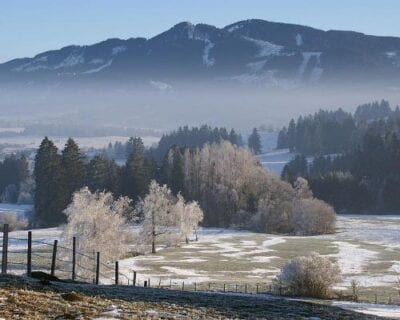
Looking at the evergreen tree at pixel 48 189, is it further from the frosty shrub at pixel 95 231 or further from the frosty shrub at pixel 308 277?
the frosty shrub at pixel 308 277

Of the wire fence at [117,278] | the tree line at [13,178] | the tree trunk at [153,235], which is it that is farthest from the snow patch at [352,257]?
the tree line at [13,178]

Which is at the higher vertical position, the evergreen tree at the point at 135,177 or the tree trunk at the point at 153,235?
the evergreen tree at the point at 135,177

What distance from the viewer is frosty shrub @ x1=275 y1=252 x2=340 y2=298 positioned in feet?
148

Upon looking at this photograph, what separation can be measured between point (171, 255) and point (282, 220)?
45.9 m

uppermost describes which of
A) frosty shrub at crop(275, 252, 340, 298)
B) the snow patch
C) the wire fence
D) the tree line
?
the tree line

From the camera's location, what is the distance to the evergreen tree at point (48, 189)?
133m

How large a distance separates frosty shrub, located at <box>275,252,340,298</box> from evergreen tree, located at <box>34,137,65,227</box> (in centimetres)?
9061

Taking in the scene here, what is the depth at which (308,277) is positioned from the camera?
4528 centimetres

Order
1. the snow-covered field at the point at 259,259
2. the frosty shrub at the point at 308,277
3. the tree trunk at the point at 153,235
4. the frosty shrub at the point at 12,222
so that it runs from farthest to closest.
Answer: the frosty shrub at the point at 12,222 → the tree trunk at the point at 153,235 → the snow-covered field at the point at 259,259 → the frosty shrub at the point at 308,277

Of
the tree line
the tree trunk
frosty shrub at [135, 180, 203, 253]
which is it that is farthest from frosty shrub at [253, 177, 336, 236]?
the tree line

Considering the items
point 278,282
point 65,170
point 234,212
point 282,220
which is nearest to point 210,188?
point 234,212

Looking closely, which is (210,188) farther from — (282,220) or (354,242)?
(354,242)

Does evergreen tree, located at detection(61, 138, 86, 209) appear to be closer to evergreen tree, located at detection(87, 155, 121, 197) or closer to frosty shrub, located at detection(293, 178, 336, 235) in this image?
evergreen tree, located at detection(87, 155, 121, 197)

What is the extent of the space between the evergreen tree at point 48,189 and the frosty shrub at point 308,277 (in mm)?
90610
